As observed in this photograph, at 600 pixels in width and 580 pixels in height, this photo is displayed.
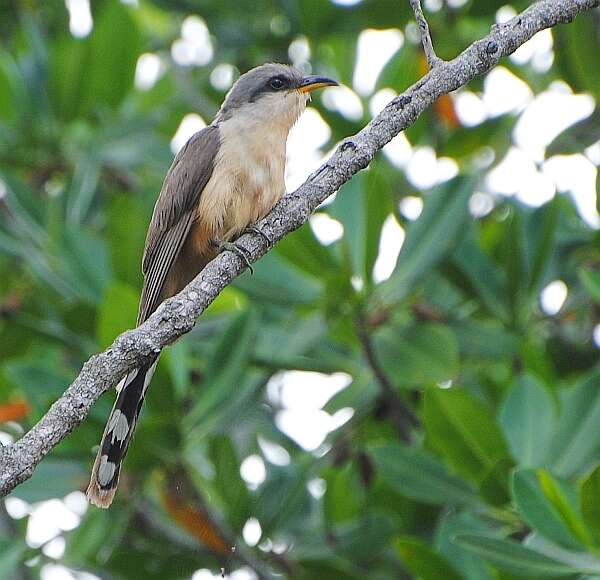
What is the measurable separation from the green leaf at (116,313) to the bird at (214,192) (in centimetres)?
5

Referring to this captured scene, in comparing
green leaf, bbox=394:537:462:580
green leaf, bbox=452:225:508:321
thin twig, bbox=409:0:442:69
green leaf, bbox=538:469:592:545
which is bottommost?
green leaf, bbox=538:469:592:545

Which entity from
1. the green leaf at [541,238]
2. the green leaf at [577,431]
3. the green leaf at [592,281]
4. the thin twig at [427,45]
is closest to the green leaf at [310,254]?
the green leaf at [541,238]

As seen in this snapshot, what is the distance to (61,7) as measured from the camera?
795cm

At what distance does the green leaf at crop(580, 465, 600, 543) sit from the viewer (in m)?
4.11

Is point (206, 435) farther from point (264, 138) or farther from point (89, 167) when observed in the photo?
point (89, 167)

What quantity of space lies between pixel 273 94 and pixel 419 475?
2.22 metres

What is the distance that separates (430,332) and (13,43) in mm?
4064

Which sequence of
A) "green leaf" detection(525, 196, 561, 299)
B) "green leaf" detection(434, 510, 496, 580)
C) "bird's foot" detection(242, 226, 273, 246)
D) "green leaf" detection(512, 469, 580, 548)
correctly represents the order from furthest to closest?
"green leaf" detection(525, 196, 561, 299)
"green leaf" detection(434, 510, 496, 580)
"bird's foot" detection(242, 226, 273, 246)
"green leaf" detection(512, 469, 580, 548)

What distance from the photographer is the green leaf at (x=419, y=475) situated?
4992mm

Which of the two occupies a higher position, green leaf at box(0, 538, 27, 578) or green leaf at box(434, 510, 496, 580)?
green leaf at box(0, 538, 27, 578)

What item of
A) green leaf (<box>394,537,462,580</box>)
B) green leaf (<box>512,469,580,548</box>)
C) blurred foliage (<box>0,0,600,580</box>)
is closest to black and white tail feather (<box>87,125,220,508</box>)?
blurred foliage (<box>0,0,600,580</box>)

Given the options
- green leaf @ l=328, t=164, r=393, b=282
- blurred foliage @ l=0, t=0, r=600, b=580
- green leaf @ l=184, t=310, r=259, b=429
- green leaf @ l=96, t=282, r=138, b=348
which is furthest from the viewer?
green leaf @ l=328, t=164, r=393, b=282

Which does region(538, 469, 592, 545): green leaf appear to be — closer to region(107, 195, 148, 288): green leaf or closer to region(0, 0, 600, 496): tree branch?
region(0, 0, 600, 496): tree branch

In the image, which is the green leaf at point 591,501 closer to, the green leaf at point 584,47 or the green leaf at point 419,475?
the green leaf at point 419,475
